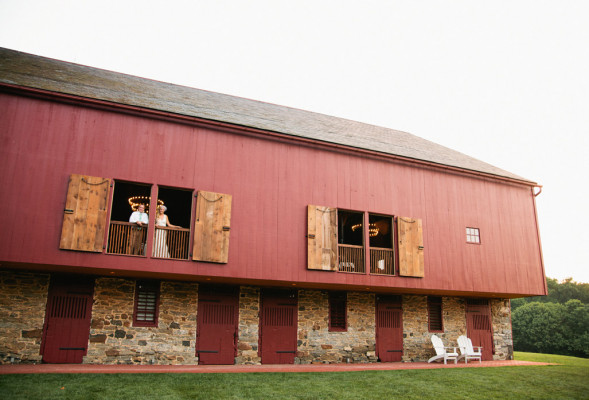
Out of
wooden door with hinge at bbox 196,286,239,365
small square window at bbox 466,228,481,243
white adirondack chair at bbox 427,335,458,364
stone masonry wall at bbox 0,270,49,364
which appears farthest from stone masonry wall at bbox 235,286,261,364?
small square window at bbox 466,228,481,243

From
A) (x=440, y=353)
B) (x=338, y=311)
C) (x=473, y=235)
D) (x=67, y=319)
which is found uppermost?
(x=473, y=235)

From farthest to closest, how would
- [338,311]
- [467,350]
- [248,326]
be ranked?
[467,350] < [338,311] < [248,326]

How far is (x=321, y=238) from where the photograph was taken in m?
12.5

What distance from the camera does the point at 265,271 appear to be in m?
11.8


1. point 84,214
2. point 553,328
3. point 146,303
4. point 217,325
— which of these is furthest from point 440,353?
point 553,328

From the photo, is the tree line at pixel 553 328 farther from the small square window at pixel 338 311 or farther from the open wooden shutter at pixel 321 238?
the open wooden shutter at pixel 321 238

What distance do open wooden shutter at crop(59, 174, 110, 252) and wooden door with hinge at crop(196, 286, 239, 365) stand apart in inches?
135

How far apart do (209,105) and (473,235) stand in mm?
A: 9524

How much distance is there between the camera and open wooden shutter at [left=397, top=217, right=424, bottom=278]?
1338cm

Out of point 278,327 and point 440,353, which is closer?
point 278,327

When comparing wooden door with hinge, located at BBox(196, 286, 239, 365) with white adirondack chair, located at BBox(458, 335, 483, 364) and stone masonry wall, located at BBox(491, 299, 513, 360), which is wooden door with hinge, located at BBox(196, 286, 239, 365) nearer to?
white adirondack chair, located at BBox(458, 335, 483, 364)

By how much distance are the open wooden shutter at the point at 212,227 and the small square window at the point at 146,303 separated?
1922 mm

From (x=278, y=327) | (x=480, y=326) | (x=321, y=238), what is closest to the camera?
(x=321, y=238)

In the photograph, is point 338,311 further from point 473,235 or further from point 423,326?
point 473,235
